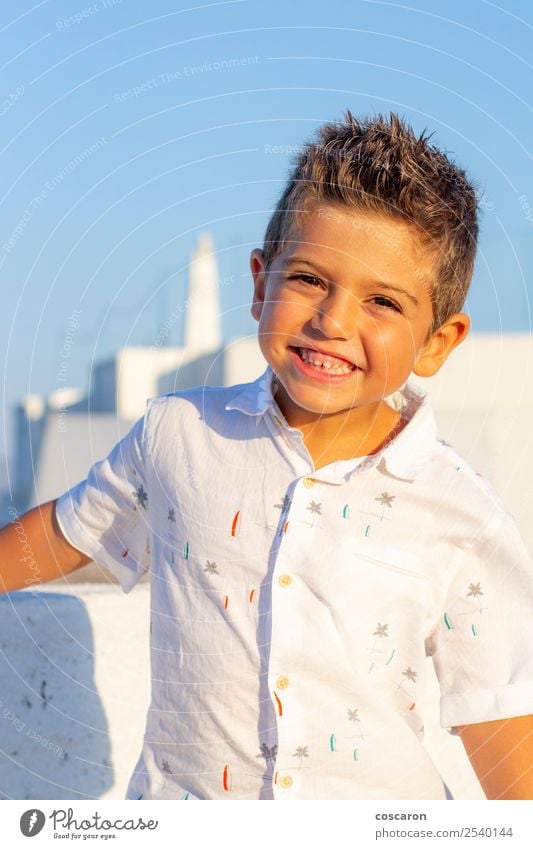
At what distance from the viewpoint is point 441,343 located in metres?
1.19

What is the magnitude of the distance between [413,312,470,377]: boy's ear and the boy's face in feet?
0.14

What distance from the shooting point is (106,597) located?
4.93 ft

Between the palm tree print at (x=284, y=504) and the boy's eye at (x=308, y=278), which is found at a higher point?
the boy's eye at (x=308, y=278)

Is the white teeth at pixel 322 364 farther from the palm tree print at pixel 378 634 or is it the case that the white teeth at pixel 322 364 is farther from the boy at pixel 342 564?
the palm tree print at pixel 378 634

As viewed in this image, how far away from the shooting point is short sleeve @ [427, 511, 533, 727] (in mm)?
1072

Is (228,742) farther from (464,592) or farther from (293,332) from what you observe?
(293,332)

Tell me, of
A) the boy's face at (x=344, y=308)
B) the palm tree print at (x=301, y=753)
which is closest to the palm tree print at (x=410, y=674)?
the palm tree print at (x=301, y=753)

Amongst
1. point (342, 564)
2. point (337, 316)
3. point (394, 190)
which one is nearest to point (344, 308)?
point (337, 316)

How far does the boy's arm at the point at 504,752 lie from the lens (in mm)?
1096

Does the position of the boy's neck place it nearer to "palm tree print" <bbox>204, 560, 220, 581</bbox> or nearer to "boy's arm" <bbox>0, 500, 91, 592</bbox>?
"palm tree print" <bbox>204, 560, 220, 581</bbox>

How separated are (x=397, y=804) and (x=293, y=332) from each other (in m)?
0.47

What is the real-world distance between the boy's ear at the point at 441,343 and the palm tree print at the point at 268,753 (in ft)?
1.31

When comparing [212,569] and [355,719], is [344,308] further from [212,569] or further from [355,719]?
[355,719]

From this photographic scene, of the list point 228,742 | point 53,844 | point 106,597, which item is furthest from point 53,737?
point 228,742
